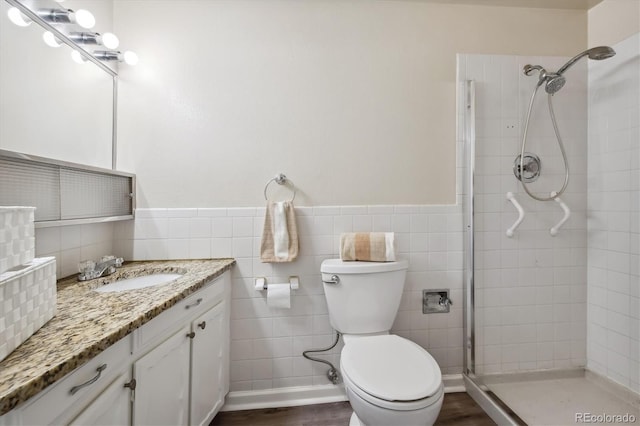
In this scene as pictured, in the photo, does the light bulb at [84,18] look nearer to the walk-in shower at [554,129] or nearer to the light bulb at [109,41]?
the light bulb at [109,41]

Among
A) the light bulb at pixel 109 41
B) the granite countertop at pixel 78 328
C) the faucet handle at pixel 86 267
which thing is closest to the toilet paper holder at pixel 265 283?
the granite countertop at pixel 78 328

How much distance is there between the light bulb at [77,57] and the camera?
48.1 inches

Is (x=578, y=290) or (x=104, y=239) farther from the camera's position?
(x=578, y=290)

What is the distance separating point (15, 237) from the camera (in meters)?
0.65

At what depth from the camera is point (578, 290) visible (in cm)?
163

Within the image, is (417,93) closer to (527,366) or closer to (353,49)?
(353,49)

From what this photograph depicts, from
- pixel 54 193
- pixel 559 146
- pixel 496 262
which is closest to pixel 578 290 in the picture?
pixel 496 262

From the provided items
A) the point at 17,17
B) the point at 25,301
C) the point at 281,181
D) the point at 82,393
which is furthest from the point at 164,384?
the point at 17,17

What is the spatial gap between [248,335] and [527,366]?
1.72m

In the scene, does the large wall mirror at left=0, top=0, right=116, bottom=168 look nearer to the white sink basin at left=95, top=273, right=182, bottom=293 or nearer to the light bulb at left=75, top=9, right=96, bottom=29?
the light bulb at left=75, top=9, right=96, bottom=29

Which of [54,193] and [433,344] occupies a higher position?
[54,193]

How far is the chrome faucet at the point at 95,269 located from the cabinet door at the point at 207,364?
519mm

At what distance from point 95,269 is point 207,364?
2.20 feet

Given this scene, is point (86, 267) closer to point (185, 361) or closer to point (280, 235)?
point (185, 361)
